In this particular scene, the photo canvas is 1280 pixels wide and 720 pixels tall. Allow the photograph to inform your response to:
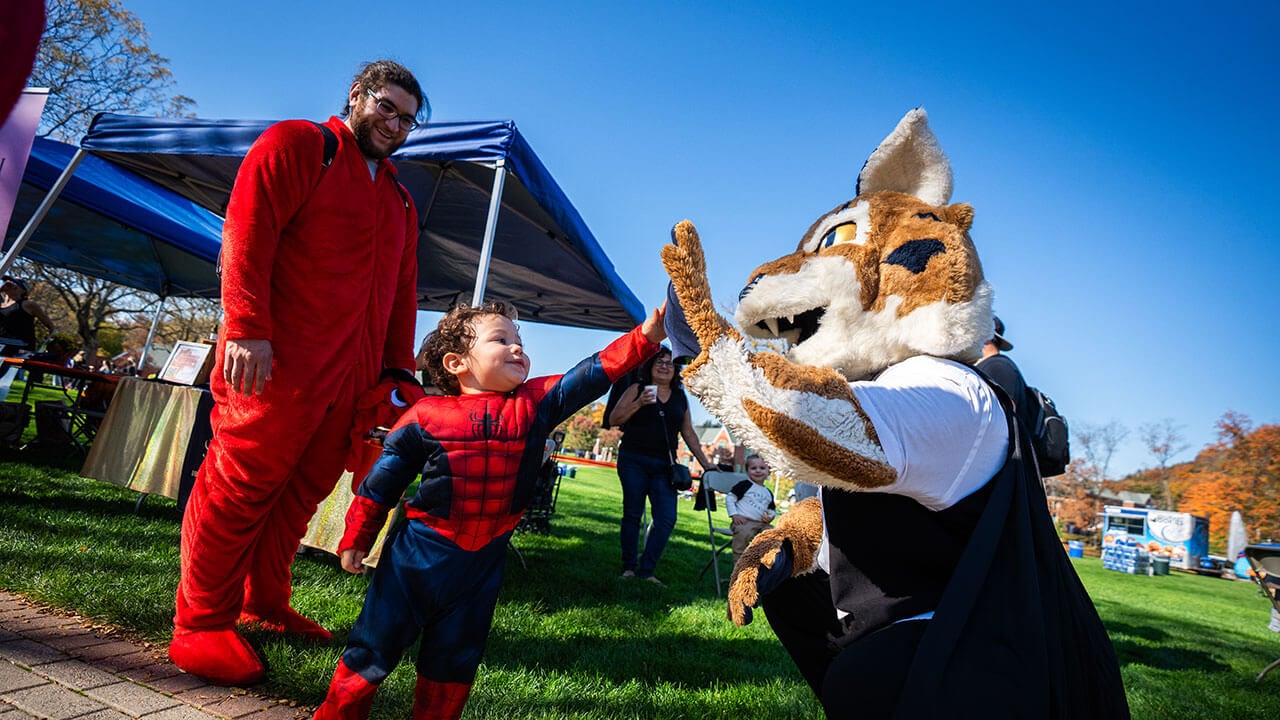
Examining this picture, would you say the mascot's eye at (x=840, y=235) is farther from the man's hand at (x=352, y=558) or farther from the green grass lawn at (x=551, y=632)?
the green grass lawn at (x=551, y=632)

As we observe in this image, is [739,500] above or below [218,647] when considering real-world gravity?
above

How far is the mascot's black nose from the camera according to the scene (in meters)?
1.36

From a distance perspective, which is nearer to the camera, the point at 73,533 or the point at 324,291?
the point at 324,291

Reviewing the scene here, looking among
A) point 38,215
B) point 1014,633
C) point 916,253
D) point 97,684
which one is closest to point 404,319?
point 97,684

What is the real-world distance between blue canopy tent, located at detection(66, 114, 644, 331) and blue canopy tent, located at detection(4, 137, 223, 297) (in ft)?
3.35

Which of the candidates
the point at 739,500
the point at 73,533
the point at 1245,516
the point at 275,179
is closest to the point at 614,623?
the point at 739,500

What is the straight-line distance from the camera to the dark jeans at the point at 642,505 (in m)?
5.23

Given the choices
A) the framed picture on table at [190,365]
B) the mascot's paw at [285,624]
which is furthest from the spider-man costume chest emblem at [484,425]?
the framed picture on table at [190,365]

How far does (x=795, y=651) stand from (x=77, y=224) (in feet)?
33.5

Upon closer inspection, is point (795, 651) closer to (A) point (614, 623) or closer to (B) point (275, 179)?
Result: (B) point (275, 179)

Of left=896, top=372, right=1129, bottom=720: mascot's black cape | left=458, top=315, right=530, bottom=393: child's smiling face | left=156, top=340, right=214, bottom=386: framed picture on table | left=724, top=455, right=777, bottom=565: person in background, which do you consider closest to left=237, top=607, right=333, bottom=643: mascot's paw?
left=458, top=315, right=530, bottom=393: child's smiling face

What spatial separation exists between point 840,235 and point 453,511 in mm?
1244

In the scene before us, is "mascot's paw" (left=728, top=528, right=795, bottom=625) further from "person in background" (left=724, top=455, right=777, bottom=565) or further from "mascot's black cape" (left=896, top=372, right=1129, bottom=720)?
"person in background" (left=724, top=455, right=777, bottom=565)

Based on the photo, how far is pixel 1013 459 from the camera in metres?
1.15
